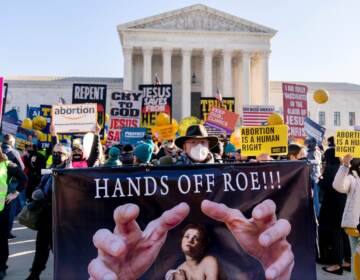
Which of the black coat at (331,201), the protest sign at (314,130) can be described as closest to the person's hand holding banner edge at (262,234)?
the black coat at (331,201)

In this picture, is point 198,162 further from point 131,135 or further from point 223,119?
point 223,119

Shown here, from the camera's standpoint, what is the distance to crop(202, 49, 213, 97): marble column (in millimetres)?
48844

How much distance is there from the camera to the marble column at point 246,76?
4847cm

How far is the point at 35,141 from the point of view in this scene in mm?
13312

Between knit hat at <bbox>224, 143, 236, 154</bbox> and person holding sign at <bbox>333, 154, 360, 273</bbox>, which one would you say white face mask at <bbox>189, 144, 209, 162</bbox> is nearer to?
person holding sign at <bbox>333, 154, 360, 273</bbox>

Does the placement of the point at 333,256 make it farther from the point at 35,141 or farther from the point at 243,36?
the point at 243,36

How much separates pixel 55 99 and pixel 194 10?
69.4ft

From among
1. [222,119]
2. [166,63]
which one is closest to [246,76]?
[166,63]

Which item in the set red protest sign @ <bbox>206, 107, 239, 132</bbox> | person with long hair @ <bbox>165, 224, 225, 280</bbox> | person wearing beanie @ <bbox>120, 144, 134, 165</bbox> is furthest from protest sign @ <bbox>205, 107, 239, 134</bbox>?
person with long hair @ <bbox>165, 224, 225, 280</bbox>

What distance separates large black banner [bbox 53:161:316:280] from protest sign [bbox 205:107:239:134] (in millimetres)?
9426

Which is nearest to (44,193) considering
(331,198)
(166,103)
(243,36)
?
(331,198)

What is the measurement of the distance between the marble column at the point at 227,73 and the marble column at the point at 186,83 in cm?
406

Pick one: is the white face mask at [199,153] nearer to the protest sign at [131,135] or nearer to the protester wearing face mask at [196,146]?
the protester wearing face mask at [196,146]

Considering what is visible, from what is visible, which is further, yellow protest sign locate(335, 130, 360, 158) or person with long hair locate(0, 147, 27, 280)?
person with long hair locate(0, 147, 27, 280)
